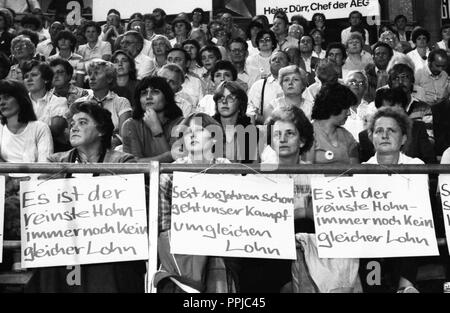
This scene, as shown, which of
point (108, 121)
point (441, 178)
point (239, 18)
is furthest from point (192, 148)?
point (239, 18)

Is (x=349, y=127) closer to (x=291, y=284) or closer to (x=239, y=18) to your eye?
(x=291, y=284)

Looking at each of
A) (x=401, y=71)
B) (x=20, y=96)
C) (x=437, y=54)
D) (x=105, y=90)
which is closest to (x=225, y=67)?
(x=105, y=90)

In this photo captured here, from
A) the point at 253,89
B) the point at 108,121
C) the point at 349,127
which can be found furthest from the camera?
the point at 253,89


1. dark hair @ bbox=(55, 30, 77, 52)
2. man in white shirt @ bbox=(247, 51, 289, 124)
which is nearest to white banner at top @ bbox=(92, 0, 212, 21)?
dark hair @ bbox=(55, 30, 77, 52)

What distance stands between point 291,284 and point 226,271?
1.47 feet

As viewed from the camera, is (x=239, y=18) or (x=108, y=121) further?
(x=239, y=18)

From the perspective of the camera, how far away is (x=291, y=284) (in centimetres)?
647

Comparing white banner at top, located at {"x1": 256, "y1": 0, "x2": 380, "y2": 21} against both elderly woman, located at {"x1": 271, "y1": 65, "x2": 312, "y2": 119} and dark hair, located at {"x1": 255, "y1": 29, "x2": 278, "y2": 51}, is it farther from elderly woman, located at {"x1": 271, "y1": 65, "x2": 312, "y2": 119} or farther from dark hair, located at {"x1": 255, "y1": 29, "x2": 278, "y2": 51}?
elderly woman, located at {"x1": 271, "y1": 65, "x2": 312, "y2": 119}

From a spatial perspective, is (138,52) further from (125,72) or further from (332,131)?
(332,131)

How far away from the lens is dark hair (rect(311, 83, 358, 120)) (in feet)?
27.9

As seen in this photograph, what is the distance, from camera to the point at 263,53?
1367cm

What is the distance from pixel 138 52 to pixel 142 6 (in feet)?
13.2

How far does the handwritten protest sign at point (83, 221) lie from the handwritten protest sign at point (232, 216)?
9.8 inches
